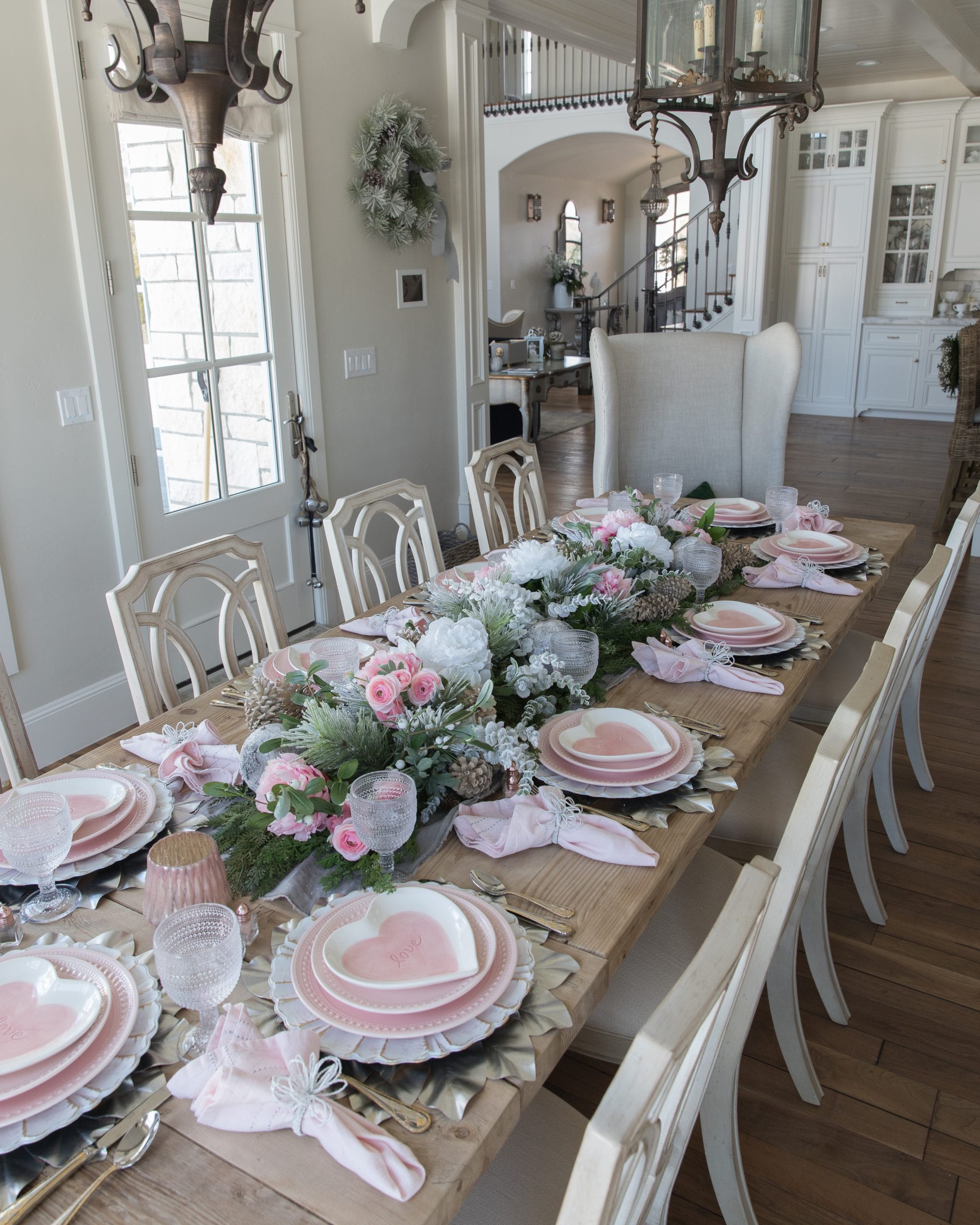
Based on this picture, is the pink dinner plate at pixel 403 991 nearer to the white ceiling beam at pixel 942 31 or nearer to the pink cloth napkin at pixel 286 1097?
the pink cloth napkin at pixel 286 1097

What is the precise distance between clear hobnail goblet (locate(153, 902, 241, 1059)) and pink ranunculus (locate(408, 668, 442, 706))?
0.42m

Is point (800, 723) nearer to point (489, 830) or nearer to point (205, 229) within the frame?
point (489, 830)

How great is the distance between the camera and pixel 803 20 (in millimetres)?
Result: 1927

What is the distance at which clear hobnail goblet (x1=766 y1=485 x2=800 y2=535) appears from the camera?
2555 mm

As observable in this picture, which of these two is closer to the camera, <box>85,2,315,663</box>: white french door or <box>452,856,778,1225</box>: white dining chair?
<box>452,856,778,1225</box>: white dining chair

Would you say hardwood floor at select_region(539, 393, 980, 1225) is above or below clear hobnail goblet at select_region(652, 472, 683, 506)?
below

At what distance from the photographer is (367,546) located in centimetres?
254

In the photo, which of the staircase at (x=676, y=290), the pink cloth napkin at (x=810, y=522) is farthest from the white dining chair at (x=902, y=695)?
the staircase at (x=676, y=290)

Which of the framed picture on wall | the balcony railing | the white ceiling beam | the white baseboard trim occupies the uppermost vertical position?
the balcony railing

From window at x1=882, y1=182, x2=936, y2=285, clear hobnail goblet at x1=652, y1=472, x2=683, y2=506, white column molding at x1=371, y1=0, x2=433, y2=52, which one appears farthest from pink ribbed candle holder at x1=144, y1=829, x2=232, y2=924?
window at x1=882, y1=182, x2=936, y2=285

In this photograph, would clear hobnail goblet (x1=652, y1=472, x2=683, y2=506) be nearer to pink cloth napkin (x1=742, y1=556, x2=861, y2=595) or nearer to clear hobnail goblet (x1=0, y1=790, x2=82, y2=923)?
Answer: pink cloth napkin (x1=742, y1=556, x2=861, y2=595)

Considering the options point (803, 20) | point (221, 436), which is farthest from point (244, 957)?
point (221, 436)

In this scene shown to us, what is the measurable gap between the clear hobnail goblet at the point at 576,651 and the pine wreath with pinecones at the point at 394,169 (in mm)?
2789

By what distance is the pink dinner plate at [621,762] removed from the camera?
4.76 feet
